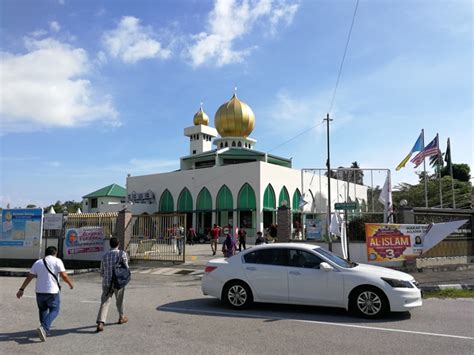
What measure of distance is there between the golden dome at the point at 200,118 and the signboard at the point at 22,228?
3716 cm

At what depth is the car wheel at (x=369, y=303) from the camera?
24.6 feet

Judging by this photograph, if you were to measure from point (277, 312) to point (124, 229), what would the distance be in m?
11.9

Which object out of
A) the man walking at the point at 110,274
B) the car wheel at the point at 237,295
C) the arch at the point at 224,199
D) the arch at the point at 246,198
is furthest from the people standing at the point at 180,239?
the arch at the point at 224,199

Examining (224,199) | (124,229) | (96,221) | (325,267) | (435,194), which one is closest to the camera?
(325,267)

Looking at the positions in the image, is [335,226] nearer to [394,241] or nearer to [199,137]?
[394,241]

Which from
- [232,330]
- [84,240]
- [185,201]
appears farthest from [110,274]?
[185,201]

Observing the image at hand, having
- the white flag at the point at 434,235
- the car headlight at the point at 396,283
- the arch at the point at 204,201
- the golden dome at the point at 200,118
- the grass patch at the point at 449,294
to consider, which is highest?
the golden dome at the point at 200,118

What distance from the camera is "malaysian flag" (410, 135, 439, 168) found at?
22125mm

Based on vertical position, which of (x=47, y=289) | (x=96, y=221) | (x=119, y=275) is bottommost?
(x=47, y=289)

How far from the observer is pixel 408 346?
582cm

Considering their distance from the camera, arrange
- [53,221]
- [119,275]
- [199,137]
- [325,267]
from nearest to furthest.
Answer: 1. [119,275]
2. [325,267]
3. [53,221]
4. [199,137]

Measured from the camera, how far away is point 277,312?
816 centimetres

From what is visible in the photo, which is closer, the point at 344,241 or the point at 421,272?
the point at 421,272

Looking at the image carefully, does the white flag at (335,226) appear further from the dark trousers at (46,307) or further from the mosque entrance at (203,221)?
the mosque entrance at (203,221)
